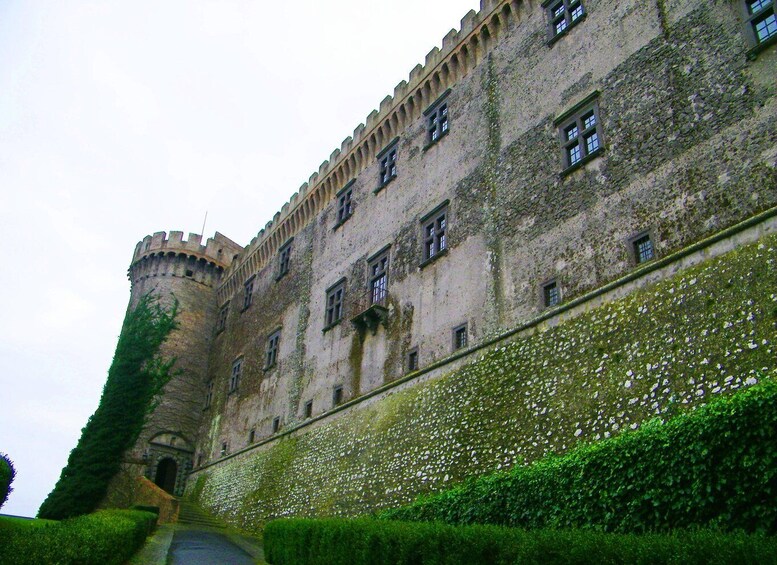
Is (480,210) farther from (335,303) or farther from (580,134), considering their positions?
(335,303)

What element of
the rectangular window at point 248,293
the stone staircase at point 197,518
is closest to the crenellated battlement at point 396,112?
the rectangular window at point 248,293

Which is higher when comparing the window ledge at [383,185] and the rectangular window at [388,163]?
the rectangular window at [388,163]

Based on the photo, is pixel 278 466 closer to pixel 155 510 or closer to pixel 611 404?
pixel 155 510

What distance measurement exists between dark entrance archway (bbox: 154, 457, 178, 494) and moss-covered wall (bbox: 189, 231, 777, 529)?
13.2 meters

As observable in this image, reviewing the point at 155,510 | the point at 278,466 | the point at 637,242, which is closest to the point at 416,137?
the point at 637,242

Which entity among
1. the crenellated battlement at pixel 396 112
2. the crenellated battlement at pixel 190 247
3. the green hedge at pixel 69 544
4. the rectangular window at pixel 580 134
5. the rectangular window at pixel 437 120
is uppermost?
the crenellated battlement at pixel 190 247

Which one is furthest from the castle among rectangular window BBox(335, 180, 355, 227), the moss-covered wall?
the moss-covered wall

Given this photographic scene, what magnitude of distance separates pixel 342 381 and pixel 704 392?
43.7 feet

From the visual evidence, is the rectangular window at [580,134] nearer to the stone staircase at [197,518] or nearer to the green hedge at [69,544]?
the green hedge at [69,544]

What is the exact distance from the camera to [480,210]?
1822 centimetres

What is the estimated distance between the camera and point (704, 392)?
412 inches

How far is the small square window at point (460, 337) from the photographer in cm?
1698

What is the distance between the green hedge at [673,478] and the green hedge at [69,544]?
22.4 feet

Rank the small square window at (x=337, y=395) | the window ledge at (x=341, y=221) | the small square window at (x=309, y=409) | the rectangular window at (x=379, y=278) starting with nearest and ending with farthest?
the rectangular window at (x=379, y=278)
the small square window at (x=337, y=395)
the small square window at (x=309, y=409)
the window ledge at (x=341, y=221)
